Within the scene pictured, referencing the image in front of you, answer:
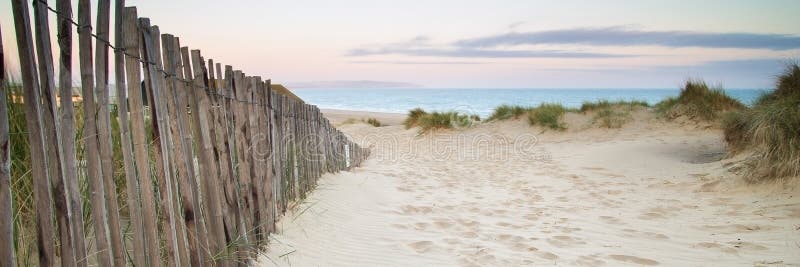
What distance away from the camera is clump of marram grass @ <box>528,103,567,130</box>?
13672mm

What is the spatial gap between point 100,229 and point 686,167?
25.0 ft

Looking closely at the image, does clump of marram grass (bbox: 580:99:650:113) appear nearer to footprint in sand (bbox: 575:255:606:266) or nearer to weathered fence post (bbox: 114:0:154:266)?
footprint in sand (bbox: 575:255:606:266)

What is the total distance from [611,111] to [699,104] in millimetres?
2115

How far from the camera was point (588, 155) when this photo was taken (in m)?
9.93

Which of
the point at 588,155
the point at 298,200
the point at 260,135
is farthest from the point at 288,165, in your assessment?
the point at 588,155

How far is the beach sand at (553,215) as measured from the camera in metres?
3.76

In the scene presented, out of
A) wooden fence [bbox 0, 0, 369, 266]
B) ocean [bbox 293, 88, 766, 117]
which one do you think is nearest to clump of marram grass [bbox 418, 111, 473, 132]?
ocean [bbox 293, 88, 766, 117]

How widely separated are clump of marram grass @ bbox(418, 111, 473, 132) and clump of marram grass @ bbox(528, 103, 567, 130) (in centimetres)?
198

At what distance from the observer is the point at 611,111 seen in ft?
44.6

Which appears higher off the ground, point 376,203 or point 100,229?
point 100,229

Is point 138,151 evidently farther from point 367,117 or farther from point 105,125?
point 367,117

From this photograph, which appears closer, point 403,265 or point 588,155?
point 403,265

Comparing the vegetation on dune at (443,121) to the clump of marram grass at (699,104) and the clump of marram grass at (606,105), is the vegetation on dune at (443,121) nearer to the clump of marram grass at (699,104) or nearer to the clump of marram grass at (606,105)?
the clump of marram grass at (606,105)

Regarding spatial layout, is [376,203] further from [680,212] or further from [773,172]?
[773,172]
